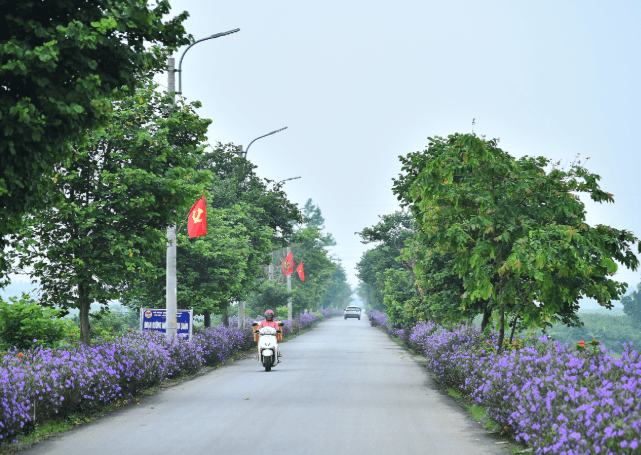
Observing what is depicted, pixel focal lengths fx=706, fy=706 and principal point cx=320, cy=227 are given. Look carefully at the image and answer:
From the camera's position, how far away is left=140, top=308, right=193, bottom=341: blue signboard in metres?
19.4

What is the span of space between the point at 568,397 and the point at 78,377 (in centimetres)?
750

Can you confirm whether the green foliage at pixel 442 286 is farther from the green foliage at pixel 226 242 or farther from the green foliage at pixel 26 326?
the green foliage at pixel 26 326

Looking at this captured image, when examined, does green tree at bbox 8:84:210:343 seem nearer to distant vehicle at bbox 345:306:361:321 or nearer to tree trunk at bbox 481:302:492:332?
tree trunk at bbox 481:302:492:332

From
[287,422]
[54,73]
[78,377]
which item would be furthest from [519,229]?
[54,73]

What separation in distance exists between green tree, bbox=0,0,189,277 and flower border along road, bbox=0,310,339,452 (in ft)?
10.2

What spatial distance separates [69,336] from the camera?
15.2 metres

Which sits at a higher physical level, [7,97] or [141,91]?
[141,91]

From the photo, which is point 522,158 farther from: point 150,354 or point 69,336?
point 69,336

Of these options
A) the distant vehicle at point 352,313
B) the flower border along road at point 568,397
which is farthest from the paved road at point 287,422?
the distant vehicle at point 352,313

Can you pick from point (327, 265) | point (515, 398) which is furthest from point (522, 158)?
point (327, 265)

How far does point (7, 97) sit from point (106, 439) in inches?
189

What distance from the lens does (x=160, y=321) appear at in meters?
19.4

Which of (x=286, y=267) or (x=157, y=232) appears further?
(x=286, y=267)

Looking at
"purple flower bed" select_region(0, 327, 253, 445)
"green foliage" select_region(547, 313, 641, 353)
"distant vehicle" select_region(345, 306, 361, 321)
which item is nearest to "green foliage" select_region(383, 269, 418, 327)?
"purple flower bed" select_region(0, 327, 253, 445)
